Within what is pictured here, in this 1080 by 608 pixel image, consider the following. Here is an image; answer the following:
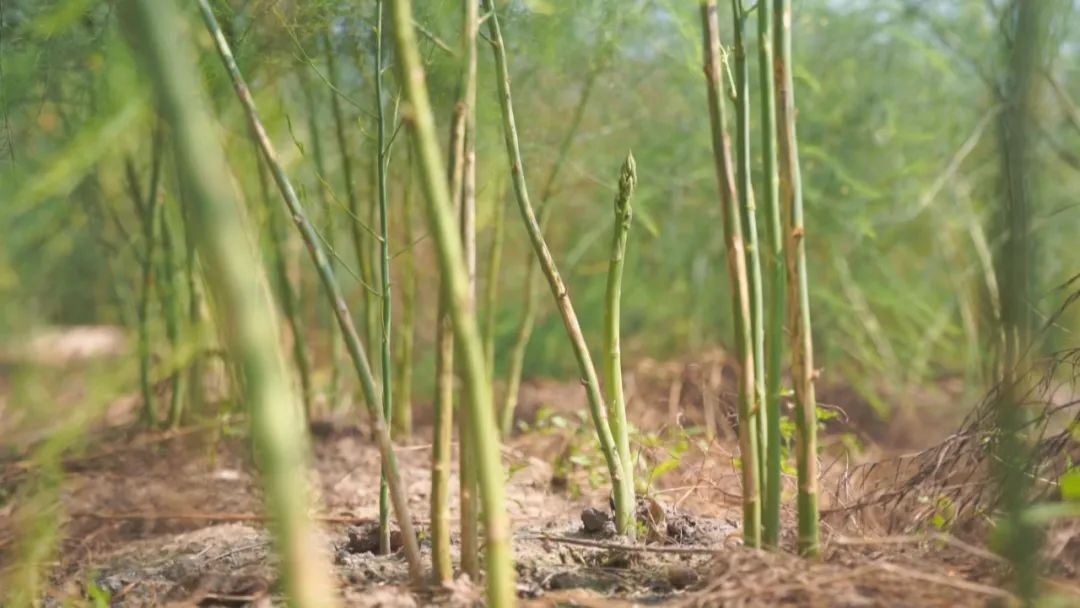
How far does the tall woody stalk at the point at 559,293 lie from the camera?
1.17 m

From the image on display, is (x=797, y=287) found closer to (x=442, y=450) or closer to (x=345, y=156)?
(x=442, y=450)

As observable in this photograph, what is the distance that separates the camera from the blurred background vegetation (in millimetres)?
1988

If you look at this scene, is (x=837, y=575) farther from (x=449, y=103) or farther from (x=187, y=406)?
(x=187, y=406)

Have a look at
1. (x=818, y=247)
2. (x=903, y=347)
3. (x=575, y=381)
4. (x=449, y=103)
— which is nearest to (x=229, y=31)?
(x=449, y=103)

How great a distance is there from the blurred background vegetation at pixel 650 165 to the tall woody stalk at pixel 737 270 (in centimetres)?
73

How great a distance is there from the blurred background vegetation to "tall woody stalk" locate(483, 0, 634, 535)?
57 centimetres

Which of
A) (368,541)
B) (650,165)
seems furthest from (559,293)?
(650,165)

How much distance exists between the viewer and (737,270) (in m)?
1.09

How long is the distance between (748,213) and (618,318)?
0.25m

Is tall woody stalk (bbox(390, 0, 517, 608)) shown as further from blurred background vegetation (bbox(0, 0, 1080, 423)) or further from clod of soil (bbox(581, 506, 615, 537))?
blurred background vegetation (bbox(0, 0, 1080, 423))

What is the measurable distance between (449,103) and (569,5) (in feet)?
0.89

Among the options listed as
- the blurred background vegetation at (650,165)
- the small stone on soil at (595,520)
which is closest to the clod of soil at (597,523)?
the small stone on soil at (595,520)

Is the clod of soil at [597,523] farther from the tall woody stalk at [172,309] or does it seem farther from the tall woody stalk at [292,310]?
the tall woody stalk at [172,309]

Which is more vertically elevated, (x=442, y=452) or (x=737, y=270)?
(x=737, y=270)
